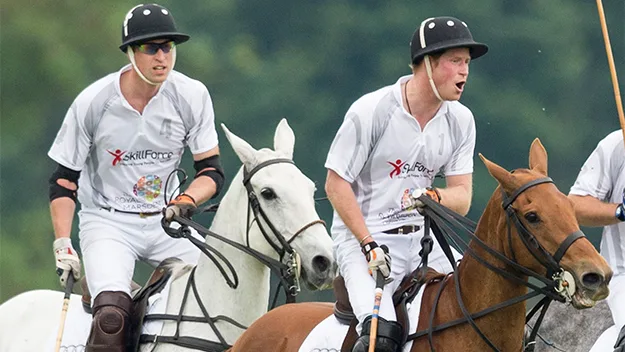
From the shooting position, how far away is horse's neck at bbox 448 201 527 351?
7.56m

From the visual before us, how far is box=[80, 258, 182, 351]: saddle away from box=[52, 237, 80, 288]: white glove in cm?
18

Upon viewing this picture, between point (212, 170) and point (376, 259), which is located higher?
point (212, 170)

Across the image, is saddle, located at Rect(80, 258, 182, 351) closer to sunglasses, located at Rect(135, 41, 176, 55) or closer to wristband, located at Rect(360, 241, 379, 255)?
sunglasses, located at Rect(135, 41, 176, 55)

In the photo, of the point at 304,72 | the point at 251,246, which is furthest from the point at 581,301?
the point at 304,72

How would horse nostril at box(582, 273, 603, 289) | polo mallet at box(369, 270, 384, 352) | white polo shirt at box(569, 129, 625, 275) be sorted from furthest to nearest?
white polo shirt at box(569, 129, 625, 275) → polo mallet at box(369, 270, 384, 352) → horse nostril at box(582, 273, 603, 289)

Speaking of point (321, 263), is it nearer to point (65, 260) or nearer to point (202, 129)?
point (202, 129)

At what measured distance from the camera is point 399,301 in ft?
26.8

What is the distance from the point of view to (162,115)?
988 cm

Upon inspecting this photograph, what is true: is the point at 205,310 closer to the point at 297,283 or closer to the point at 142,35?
the point at 297,283

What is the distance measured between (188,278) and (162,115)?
3.24 ft

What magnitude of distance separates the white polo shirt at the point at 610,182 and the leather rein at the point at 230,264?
1.45 meters

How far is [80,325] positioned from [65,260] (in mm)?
381

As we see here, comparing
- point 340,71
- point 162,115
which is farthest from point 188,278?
point 340,71

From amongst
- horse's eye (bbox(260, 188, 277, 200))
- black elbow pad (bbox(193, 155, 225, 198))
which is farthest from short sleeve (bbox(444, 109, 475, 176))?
black elbow pad (bbox(193, 155, 225, 198))
